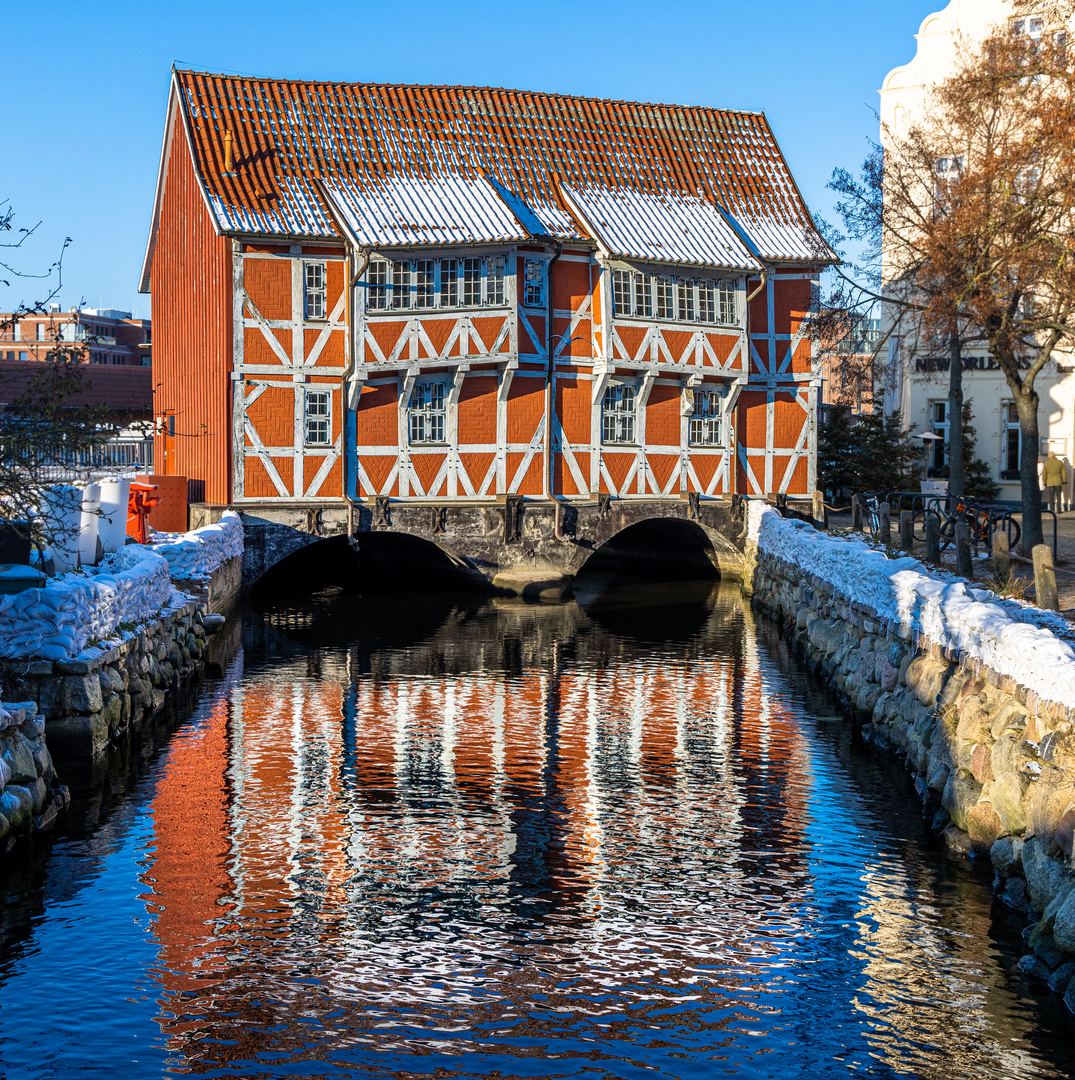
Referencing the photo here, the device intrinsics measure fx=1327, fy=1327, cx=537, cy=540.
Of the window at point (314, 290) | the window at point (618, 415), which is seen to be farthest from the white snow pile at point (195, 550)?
the window at point (618, 415)

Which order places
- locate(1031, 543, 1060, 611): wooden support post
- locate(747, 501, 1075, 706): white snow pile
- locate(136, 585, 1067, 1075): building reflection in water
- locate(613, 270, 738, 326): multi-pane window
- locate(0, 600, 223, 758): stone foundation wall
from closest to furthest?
locate(136, 585, 1067, 1075): building reflection in water → locate(747, 501, 1075, 706): white snow pile → locate(0, 600, 223, 758): stone foundation wall → locate(1031, 543, 1060, 611): wooden support post → locate(613, 270, 738, 326): multi-pane window

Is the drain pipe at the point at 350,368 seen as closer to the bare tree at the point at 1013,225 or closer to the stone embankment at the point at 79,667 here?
the stone embankment at the point at 79,667

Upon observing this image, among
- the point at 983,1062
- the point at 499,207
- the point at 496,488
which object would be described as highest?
the point at 499,207

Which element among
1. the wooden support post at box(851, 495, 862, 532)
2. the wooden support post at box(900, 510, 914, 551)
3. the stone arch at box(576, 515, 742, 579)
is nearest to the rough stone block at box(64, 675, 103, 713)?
the wooden support post at box(900, 510, 914, 551)

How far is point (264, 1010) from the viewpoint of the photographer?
802cm

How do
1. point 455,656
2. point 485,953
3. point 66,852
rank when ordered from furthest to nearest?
point 455,656, point 66,852, point 485,953

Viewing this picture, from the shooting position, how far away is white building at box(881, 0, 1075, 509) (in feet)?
125

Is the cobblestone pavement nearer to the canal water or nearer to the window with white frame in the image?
the canal water

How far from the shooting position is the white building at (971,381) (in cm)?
3819

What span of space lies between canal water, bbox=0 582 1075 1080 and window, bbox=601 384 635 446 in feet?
43.5

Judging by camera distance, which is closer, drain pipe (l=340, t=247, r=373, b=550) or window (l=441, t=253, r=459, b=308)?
drain pipe (l=340, t=247, r=373, b=550)

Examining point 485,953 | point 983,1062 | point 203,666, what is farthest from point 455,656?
point 983,1062

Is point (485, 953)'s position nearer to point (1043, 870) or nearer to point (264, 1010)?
point (264, 1010)

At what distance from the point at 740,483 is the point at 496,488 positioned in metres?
6.13
